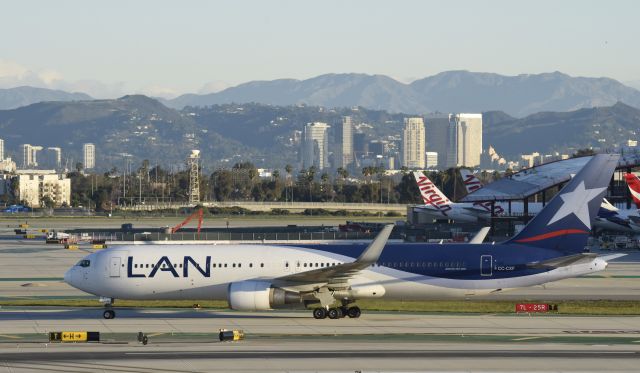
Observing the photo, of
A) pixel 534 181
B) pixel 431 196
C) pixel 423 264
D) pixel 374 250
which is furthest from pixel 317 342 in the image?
pixel 431 196

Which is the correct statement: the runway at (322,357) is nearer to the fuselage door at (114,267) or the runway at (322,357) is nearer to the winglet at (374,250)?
the winglet at (374,250)

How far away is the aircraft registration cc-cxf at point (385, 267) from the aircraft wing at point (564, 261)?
0.04 meters

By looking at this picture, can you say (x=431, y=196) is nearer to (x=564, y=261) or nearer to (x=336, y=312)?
(x=564, y=261)

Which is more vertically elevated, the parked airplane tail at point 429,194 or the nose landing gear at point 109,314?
the parked airplane tail at point 429,194

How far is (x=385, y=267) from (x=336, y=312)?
2894mm

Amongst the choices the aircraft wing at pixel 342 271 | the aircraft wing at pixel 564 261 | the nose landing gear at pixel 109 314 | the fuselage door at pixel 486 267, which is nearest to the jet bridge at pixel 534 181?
the aircraft wing at pixel 564 261

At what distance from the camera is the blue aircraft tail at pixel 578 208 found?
4731 centimetres

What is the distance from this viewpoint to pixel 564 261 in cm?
4647

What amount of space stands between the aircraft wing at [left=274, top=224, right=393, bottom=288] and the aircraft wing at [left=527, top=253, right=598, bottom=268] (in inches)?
275

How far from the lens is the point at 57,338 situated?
131 feet

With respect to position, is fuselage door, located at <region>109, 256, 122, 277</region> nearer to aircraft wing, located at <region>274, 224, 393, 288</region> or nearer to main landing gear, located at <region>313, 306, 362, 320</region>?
aircraft wing, located at <region>274, 224, 393, 288</region>

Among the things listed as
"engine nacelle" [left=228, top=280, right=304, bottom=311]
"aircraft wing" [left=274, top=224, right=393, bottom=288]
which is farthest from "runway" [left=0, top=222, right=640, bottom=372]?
"aircraft wing" [left=274, top=224, right=393, bottom=288]

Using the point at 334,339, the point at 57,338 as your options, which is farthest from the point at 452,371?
the point at 57,338

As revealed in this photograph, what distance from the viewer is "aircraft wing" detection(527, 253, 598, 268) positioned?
4628 centimetres
